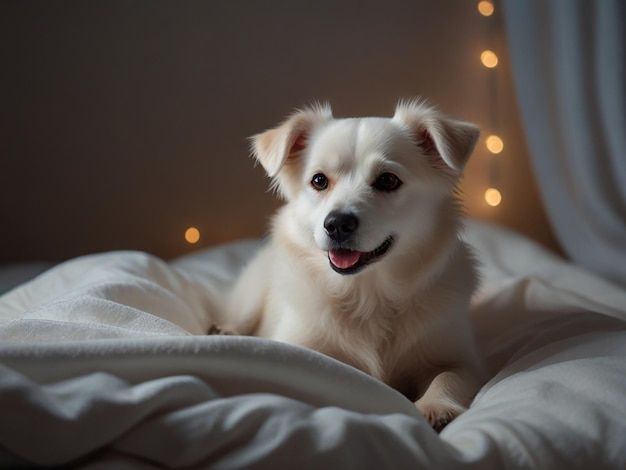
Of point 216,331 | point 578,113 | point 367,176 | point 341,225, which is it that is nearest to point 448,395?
point 341,225

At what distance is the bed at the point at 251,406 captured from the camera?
89 centimetres

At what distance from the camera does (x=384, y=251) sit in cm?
158

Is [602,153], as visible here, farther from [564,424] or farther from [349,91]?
[564,424]

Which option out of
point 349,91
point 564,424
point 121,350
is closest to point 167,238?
point 349,91

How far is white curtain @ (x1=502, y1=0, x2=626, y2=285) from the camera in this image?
96.8 inches

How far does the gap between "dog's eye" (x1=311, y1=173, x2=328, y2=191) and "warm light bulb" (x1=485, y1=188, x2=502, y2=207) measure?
1.79 meters

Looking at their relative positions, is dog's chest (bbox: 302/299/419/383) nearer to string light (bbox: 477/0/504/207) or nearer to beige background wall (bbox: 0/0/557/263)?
beige background wall (bbox: 0/0/557/263)

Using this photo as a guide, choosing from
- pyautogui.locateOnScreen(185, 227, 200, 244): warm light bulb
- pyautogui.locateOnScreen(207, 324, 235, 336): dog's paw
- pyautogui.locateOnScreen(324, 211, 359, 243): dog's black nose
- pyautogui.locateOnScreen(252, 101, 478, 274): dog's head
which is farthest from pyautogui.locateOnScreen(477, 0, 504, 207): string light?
pyautogui.locateOnScreen(324, 211, 359, 243): dog's black nose

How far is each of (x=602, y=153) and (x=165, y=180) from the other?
1.89 m

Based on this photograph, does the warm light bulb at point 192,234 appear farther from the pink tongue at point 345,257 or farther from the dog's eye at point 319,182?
the pink tongue at point 345,257

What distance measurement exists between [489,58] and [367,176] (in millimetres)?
1829

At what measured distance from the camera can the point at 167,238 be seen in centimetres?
321

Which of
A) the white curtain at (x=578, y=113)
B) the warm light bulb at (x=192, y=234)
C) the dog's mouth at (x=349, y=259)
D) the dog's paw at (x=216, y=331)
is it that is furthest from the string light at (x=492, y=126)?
the dog's mouth at (x=349, y=259)

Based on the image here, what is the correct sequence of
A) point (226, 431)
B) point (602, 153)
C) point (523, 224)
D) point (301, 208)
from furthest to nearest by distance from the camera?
point (523, 224) < point (602, 153) < point (301, 208) < point (226, 431)
